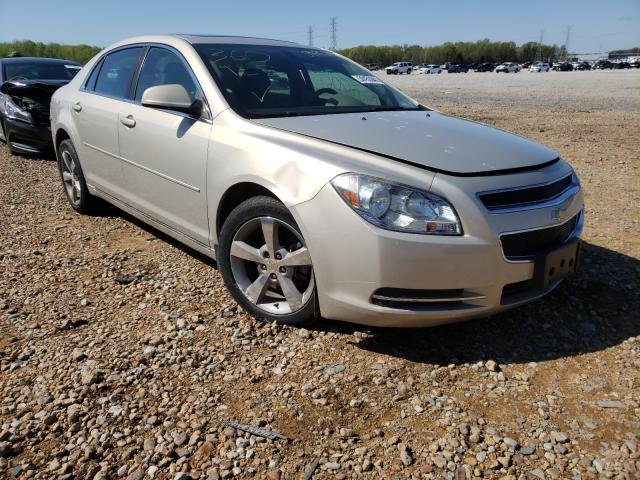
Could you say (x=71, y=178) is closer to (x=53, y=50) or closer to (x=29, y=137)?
(x=29, y=137)

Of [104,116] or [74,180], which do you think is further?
[74,180]

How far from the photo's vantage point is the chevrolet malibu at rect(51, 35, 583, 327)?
243 cm

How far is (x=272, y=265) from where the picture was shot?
2.94 meters

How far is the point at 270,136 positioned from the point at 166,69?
1.33 m

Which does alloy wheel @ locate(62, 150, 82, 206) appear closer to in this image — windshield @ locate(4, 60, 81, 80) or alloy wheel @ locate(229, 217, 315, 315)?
alloy wheel @ locate(229, 217, 315, 315)

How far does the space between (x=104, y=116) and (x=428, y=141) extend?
2747mm

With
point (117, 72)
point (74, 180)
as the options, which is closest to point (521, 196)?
point (117, 72)

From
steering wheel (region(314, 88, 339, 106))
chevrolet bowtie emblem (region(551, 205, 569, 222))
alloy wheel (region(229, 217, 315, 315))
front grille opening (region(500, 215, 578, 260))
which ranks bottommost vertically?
alloy wheel (region(229, 217, 315, 315))

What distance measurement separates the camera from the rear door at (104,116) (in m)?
4.18

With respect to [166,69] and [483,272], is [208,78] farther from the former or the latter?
[483,272]

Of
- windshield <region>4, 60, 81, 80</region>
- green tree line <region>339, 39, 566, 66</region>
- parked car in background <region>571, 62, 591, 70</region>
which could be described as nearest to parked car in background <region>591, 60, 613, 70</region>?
parked car in background <region>571, 62, 591, 70</region>

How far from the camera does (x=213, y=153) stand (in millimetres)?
3107

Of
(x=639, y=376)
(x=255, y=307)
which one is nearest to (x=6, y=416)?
(x=255, y=307)

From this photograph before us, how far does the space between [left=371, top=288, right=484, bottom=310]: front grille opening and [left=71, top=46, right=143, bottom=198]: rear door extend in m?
2.58
